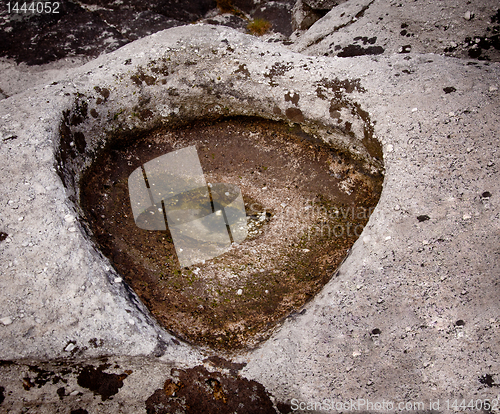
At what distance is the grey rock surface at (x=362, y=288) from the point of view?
2074mm

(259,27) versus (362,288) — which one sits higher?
(259,27)

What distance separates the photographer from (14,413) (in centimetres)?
215

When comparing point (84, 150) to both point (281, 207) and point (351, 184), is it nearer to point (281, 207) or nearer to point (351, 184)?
point (281, 207)

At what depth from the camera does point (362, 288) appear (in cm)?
223

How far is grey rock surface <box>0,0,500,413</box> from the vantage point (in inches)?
81.7

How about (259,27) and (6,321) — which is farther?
(259,27)

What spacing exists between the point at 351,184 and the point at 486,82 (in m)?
1.39
